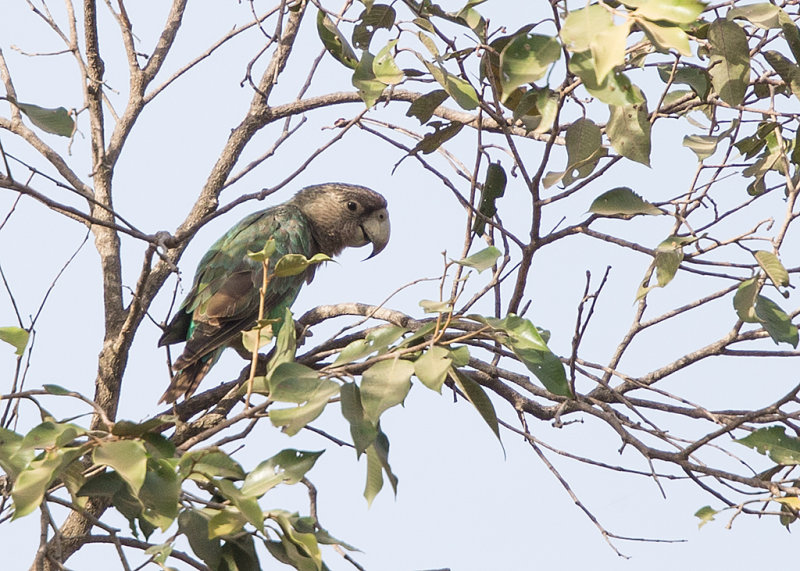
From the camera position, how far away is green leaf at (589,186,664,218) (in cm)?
210

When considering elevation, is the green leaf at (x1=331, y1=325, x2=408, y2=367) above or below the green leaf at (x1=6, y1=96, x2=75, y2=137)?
below

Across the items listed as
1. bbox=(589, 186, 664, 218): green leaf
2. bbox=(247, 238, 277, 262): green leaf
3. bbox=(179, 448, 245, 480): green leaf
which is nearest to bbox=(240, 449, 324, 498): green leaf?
bbox=(179, 448, 245, 480): green leaf

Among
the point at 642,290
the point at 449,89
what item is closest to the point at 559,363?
the point at 642,290

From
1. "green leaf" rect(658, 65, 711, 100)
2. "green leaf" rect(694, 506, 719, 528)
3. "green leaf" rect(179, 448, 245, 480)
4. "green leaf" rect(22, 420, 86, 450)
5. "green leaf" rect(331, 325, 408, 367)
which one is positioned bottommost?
"green leaf" rect(694, 506, 719, 528)

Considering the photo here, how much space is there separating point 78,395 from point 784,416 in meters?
1.84

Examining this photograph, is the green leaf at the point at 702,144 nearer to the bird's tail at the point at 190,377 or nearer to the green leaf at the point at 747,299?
the green leaf at the point at 747,299

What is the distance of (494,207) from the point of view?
2840 mm

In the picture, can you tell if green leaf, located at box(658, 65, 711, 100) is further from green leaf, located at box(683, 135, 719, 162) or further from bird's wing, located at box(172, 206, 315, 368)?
bird's wing, located at box(172, 206, 315, 368)

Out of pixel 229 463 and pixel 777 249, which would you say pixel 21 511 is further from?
pixel 777 249

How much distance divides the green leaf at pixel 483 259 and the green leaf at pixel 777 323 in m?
0.73

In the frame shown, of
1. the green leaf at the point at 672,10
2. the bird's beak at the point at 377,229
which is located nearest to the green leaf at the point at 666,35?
the green leaf at the point at 672,10

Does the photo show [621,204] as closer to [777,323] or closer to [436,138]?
[777,323]

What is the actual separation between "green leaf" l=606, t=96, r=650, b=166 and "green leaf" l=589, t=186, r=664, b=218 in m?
0.21

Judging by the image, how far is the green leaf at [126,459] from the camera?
1569 millimetres
